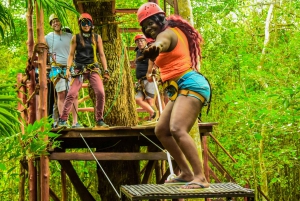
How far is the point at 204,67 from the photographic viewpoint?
17.5 m

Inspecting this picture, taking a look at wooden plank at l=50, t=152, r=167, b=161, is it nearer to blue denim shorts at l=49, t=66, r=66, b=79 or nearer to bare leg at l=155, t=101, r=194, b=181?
blue denim shorts at l=49, t=66, r=66, b=79

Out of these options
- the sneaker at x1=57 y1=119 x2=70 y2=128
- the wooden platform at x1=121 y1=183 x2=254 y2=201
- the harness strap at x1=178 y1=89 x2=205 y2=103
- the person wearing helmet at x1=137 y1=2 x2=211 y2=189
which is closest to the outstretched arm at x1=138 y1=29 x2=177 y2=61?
the person wearing helmet at x1=137 y1=2 x2=211 y2=189

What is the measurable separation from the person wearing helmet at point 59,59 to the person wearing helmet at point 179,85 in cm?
346

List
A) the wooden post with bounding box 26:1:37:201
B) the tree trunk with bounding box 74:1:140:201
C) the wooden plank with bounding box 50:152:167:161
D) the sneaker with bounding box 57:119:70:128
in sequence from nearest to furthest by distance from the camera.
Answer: the wooden post with bounding box 26:1:37:201, the sneaker with bounding box 57:119:70:128, the wooden plank with bounding box 50:152:167:161, the tree trunk with bounding box 74:1:140:201

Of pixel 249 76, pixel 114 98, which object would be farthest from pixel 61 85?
pixel 249 76

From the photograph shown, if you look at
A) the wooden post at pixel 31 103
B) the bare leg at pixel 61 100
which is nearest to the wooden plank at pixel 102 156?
the wooden post at pixel 31 103

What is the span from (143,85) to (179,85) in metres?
4.42

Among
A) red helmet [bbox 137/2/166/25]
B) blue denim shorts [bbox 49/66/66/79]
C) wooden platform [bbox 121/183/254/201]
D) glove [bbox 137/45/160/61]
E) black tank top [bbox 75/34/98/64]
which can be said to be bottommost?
wooden platform [bbox 121/183/254/201]

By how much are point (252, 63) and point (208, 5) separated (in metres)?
2.19

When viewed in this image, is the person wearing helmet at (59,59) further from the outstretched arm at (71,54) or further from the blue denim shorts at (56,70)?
the outstretched arm at (71,54)

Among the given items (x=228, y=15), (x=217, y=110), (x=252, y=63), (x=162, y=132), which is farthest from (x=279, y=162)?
(x=162, y=132)

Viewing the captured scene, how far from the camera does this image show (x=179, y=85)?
5035 millimetres

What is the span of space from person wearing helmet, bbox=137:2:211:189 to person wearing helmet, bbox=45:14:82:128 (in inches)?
136

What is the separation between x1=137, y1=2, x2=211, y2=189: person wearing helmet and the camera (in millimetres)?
4887
